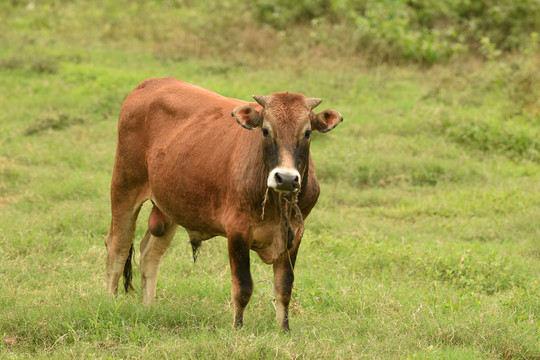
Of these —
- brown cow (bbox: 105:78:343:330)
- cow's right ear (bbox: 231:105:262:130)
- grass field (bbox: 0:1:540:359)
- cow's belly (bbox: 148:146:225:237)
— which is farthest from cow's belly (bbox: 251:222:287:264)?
cow's right ear (bbox: 231:105:262:130)

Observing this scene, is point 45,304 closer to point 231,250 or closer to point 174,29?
point 231,250

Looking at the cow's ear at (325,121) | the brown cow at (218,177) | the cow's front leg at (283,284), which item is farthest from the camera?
the cow's front leg at (283,284)

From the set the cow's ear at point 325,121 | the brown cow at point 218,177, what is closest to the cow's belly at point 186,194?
the brown cow at point 218,177

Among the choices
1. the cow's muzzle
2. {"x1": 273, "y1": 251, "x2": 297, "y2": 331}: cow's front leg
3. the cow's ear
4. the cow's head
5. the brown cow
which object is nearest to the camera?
the cow's muzzle

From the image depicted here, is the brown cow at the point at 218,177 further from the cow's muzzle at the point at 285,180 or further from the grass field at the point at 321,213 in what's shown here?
the grass field at the point at 321,213

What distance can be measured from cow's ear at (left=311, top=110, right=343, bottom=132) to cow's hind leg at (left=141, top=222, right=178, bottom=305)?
5.58 ft

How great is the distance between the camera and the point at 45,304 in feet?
15.8

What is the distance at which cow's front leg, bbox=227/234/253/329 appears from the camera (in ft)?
14.9

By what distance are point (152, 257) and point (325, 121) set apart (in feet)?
6.43

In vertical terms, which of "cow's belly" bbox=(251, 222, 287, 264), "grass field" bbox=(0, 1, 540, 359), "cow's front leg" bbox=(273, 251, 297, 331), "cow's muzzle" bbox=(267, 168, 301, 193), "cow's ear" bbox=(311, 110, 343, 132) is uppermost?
"cow's ear" bbox=(311, 110, 343, 132)

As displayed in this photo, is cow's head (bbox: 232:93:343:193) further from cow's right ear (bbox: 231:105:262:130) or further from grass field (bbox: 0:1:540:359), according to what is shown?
grass field (bbox: 0:1:540:359)

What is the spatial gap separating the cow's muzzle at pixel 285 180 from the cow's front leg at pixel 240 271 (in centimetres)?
61

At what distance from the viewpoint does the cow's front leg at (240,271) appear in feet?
14.9

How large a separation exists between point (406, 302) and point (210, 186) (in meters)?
1.72
